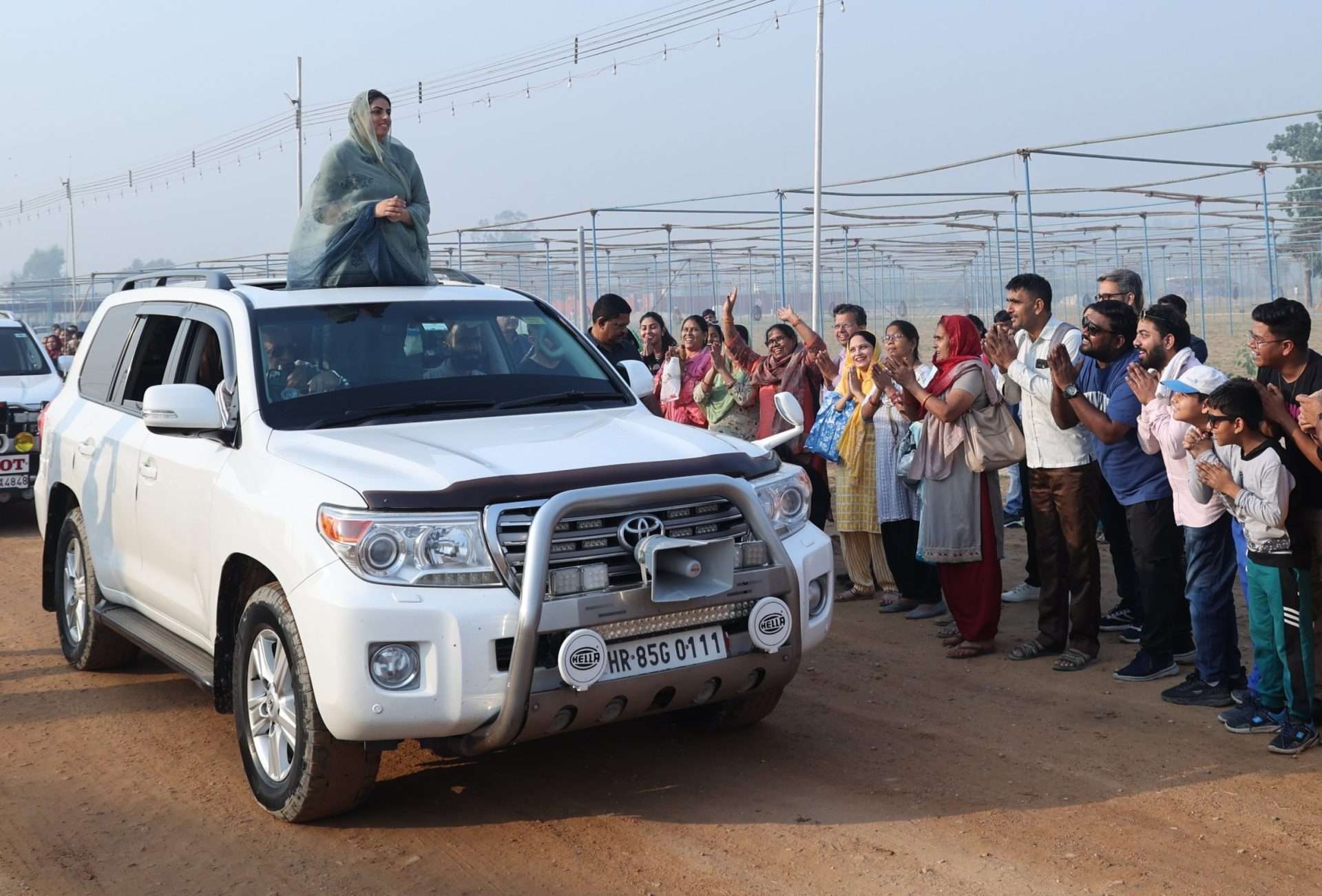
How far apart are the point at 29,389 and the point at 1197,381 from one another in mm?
10064

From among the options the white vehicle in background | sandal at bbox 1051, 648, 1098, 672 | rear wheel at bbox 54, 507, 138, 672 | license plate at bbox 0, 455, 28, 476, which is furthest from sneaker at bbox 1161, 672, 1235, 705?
license plate at bbox 0, 455, 28, 476

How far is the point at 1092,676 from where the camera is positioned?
6.38m

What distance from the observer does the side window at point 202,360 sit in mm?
5566

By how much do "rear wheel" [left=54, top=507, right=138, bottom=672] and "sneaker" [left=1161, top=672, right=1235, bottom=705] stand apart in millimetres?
5030

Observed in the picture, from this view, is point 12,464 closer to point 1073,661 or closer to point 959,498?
point 959,498

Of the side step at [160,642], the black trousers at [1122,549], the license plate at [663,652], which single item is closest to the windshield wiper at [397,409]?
the side step at [160,642]

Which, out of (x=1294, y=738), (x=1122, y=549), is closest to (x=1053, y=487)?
(x=1122, y=549)

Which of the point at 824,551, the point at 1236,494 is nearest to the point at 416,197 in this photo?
the point at 824,551

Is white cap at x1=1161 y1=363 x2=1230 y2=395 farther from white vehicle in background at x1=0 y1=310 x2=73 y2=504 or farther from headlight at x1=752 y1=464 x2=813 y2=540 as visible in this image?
white vehicle in background at x1=0 y1=310 x2=73 y2=504

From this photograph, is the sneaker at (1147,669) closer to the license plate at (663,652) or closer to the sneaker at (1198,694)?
the sneaker at (1198,694)

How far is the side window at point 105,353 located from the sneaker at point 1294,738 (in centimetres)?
548

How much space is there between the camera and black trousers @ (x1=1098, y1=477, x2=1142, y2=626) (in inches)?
289

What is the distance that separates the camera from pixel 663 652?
14.3ft

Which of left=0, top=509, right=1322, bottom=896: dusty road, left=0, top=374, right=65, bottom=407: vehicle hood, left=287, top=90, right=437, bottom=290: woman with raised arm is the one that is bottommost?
left=0, top=509, right=1322, bottom=896: dusty road
